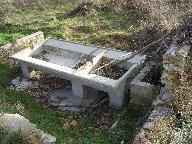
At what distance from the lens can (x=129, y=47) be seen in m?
8.43

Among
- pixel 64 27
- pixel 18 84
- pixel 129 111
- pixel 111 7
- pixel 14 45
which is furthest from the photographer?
pixel 111 7

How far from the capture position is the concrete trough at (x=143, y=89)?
20.6 ft

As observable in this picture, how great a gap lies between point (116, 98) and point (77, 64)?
1.21 meters

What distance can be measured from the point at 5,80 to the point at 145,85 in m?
3.10

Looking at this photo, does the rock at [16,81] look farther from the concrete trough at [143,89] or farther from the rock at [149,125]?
the rock at [149,125]

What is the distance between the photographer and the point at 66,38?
9180mm

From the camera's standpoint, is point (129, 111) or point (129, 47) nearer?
point (129, 111)

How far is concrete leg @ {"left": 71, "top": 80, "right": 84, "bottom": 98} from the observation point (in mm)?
6737

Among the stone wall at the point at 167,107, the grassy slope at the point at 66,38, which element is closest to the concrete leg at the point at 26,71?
the grassy slope at the point at 66,38

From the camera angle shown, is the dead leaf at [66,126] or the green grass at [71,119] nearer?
the green grass at [71,119]

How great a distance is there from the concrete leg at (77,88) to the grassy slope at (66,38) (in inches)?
16.6

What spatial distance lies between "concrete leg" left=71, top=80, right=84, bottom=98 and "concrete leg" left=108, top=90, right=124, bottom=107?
1.88 ft

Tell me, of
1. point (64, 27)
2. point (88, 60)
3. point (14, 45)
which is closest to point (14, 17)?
point (64, 27)

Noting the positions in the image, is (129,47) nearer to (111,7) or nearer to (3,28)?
(111,7)
